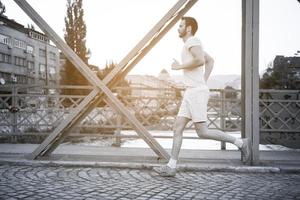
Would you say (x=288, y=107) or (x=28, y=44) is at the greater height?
(x=28, y=44)

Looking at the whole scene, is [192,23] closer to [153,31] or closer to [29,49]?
[153,31]

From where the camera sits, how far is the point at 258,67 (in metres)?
6.29

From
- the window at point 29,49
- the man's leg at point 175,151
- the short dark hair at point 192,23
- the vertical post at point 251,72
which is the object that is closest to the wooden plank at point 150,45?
the short dark hair at point 192,23

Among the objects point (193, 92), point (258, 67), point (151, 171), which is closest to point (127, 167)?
point (151, 171)

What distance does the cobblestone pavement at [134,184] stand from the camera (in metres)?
4.43

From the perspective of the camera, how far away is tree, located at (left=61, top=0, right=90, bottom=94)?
51375 millimetres

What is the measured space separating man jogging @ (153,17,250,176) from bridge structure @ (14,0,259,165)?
21.6 inches

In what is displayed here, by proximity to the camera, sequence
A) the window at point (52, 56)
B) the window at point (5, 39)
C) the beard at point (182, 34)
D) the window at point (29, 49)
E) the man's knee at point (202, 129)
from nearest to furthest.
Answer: the man's knee at point (202, 129) < the beard at point (182, 34) < the window at point (5, 39) < the window at point (29, 49) < the window at point (52, 56)

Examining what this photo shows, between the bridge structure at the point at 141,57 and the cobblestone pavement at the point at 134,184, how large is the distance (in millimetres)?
659

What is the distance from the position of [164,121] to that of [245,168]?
4334 millimetres

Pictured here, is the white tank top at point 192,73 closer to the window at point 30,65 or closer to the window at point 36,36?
the window at point 30,65

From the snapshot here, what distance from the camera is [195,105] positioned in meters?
5.56

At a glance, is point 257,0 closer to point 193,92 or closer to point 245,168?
point 193,92

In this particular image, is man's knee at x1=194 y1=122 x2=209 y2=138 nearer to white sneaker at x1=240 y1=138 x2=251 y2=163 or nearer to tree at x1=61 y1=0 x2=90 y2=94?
white sneaker at x1=240 y1=138 x2=251 y2=163
